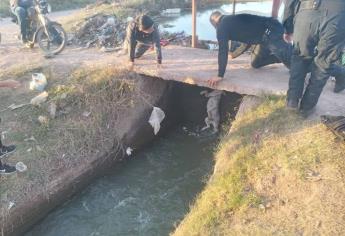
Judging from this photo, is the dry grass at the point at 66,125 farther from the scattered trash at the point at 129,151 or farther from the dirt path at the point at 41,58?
the dirt path at the point at 41,58

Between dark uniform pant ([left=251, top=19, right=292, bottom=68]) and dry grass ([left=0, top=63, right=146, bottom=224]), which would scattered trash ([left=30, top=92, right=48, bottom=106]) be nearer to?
dry grass ([left=0, top=63, right=146, bottom=224])

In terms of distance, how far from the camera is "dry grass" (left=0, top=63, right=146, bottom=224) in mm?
6090

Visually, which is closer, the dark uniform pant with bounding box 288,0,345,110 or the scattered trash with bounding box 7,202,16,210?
the dark uniform pant with bounding box 288,0,345,110

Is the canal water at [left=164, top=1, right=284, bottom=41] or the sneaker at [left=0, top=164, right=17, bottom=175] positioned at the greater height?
the sneaker at [left=0, top=164, right=17, bottom=175]

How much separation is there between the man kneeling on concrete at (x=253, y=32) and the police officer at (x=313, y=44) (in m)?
0.85

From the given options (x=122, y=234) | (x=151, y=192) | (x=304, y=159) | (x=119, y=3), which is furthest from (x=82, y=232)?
(x=119, y=3)

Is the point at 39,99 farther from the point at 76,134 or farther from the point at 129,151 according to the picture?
the point at 129,151

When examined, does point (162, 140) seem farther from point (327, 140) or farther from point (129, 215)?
point (327, 140)

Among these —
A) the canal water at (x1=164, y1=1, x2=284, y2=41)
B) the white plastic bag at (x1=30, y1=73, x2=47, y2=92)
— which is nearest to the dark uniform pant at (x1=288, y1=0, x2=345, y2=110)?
the white plastic bag at (x1=30, y1=73, x2=47, y2=92)

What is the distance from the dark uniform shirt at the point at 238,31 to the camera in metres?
6.34

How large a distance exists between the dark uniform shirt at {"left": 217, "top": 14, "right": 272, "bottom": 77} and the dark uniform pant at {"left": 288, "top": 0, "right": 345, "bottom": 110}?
122 centimetres

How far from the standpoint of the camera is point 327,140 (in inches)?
204

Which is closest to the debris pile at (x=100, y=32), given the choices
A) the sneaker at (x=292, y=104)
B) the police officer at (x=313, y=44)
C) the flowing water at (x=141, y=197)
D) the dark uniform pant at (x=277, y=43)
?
the flowing water at (x=141, y=197)

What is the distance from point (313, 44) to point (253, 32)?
1537mm
